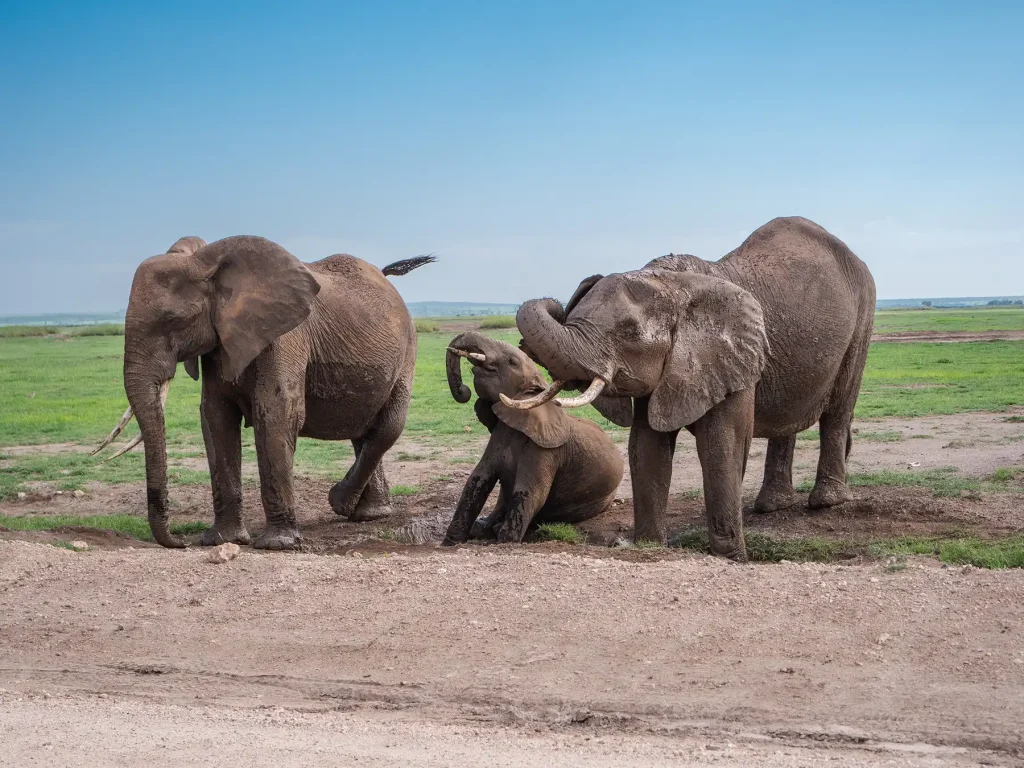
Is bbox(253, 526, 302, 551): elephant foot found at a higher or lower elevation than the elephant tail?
lower

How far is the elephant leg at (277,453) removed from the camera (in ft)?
31.7

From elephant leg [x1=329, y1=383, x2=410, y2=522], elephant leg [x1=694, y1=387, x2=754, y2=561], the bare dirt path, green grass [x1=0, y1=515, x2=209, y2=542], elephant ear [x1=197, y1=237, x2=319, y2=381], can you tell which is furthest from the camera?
elephant leg [x1=329, y1=383, x2=410, y2=522]

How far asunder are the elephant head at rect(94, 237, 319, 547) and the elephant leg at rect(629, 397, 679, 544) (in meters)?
2.84

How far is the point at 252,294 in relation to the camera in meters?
9.38

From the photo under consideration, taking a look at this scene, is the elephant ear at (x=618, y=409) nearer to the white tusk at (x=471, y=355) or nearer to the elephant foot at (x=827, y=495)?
the white tusk at (x=471, y=355)

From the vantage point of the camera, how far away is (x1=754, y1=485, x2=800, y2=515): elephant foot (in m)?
11.3

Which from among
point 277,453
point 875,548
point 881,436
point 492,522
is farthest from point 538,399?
point 881,436

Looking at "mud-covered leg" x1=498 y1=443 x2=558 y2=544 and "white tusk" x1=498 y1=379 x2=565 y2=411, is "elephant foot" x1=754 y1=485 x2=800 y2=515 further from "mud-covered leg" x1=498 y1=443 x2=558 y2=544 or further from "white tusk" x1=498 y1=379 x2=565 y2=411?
"white tusk" x1=498 y1=379 x2=565 y2=411

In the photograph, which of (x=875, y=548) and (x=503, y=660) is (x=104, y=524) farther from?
(x=875, y=548)

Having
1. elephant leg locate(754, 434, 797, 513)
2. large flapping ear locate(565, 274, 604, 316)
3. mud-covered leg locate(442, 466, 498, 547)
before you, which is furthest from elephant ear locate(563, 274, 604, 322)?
elephant leg locate(754, 434, 797, 513)

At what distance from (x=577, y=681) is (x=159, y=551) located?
378 cm

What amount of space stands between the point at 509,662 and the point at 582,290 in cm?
352

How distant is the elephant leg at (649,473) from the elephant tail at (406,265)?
15.1 ft

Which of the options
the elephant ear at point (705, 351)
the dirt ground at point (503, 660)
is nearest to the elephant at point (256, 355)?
the dirt ground at point (503, 660)
